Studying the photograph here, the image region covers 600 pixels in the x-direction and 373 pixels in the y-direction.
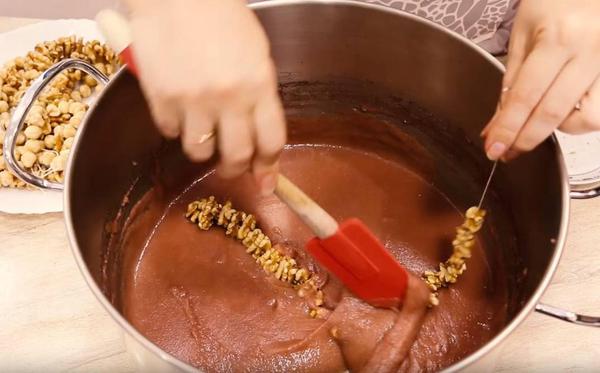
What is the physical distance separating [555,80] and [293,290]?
0.42m

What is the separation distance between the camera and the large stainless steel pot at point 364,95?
71cm

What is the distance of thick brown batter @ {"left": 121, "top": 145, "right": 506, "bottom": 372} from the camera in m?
0.79

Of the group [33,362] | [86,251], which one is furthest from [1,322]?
[86,251]

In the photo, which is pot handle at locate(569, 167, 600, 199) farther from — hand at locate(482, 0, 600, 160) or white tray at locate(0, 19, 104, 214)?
white tray at locate(0, 19, 104, 214)

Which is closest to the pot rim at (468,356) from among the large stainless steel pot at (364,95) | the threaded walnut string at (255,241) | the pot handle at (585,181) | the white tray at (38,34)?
the large stainless steel pot at (364,95)

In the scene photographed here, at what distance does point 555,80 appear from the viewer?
61 centimetres

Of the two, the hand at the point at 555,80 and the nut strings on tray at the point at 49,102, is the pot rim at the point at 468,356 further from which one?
the nut strings on tray at the point at 49,102

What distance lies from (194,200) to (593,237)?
58 cm

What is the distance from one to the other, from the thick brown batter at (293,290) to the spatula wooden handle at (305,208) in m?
0.14

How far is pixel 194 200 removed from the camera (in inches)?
38.3

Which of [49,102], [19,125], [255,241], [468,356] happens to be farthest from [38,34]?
[468,356]

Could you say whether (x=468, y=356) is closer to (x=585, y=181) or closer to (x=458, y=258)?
(x=458, y=258)

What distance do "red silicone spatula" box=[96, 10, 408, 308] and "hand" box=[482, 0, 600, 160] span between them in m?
0.19

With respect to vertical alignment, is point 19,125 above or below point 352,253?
above
